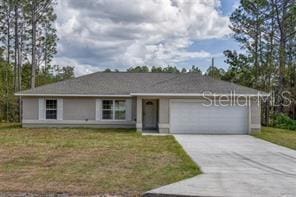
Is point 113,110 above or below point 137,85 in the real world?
below

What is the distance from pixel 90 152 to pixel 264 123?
2196 cm

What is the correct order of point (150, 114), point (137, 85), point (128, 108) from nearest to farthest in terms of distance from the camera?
point (128, 108) → point (150, 114) → point (137, 85)

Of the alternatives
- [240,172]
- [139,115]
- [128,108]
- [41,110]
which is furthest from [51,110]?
[240,172]

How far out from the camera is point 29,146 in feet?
51.2

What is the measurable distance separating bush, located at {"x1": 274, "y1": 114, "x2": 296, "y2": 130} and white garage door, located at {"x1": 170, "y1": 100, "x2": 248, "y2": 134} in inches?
306

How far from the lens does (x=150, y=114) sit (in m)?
25.7

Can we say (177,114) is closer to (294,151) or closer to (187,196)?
(294,151)

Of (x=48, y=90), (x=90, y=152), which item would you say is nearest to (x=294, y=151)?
(x=90, y=152)

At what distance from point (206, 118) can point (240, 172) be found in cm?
1255

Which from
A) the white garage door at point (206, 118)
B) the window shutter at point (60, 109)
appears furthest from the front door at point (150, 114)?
the window shutter at point (60, 109)

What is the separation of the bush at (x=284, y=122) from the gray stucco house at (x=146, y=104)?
22.3ft

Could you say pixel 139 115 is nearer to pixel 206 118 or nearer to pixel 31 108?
pixel 206 118

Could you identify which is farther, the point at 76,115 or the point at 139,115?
the point at 76,115

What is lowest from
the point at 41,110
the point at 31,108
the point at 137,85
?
the point at 41,110
